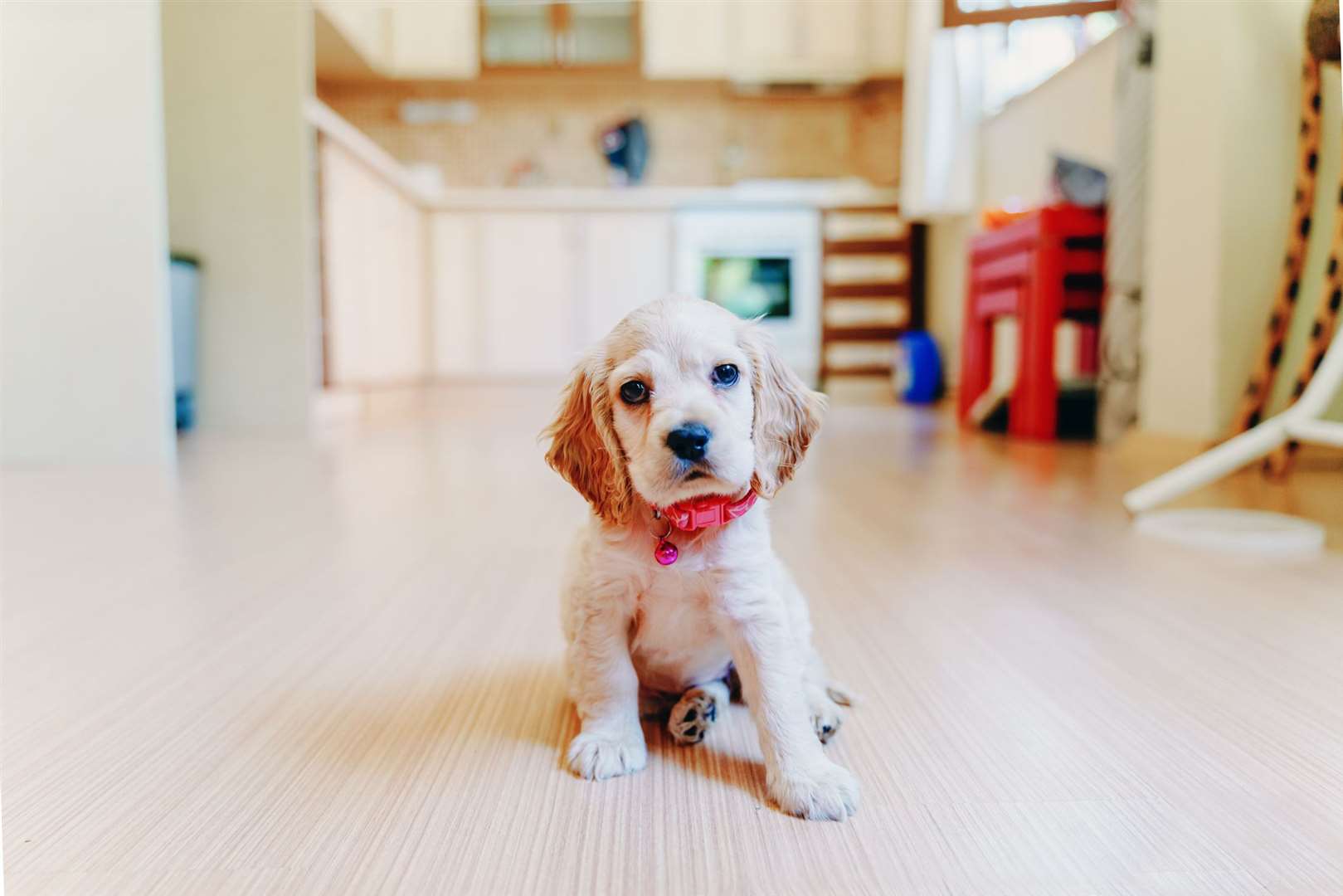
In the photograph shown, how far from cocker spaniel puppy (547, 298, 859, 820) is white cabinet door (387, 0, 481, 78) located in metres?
5.91

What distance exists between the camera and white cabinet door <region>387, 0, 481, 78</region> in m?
5.97

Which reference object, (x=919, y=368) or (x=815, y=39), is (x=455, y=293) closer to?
(x=815, y=39)

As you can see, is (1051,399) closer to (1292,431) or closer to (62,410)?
(1292,431)

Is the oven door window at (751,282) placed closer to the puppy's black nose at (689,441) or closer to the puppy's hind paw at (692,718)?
the puppy's hind paw at (692,718)

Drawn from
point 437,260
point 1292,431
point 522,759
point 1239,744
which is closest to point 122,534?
point 522,759

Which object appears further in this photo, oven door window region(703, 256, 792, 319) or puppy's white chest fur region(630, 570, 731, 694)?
oven door window region(703, 256, 792, 319)

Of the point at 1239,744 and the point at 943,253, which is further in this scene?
the point at 943,253

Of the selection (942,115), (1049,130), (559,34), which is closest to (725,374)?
(1049,130)

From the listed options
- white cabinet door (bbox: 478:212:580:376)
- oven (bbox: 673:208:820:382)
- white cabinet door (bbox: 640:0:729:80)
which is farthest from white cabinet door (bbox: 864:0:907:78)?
white cabinet door (bbox: 478:212:580:376)

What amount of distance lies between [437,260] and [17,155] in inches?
142

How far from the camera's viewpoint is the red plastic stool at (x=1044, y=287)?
131 inches

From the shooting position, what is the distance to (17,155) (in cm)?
241

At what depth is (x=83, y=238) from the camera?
250 centimetres

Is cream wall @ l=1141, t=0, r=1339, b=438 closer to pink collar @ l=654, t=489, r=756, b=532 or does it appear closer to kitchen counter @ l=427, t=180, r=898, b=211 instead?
pink collar @ l=654, t=489, r=756, b=532
